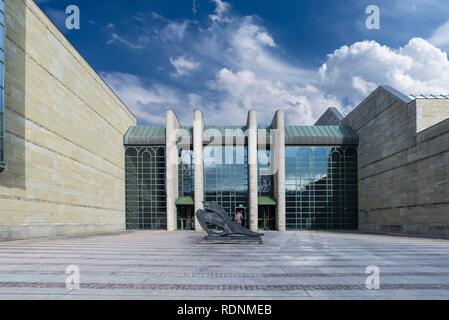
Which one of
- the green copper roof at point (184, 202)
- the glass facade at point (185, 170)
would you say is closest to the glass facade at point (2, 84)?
the green copper roof at point (184, 202)

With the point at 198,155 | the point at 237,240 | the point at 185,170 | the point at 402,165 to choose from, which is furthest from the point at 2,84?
A: the point at 402,165

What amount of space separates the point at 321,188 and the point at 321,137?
592cm

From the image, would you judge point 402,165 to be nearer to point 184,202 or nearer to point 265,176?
point 265,176

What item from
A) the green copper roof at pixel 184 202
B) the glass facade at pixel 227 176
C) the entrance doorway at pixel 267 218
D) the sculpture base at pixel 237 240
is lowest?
the entrance doorway at pixel 267 218

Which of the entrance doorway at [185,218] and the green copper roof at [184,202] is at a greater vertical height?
the green copper roof at [184,202]

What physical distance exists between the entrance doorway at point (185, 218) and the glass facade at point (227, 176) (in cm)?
243

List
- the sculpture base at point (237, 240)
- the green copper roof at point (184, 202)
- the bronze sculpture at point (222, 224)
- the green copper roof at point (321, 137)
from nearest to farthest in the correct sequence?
the sculpture base at point (237, 240) → the bronze sculpture at point (222, 224) → the green copper roof at point (184, 202) → the green copper roof at point (321, 137)

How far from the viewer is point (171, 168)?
1690 inches

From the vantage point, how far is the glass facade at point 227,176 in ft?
A: 151

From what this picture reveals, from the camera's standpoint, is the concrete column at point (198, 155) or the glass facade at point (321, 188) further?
the glass facade at point (321, 188)

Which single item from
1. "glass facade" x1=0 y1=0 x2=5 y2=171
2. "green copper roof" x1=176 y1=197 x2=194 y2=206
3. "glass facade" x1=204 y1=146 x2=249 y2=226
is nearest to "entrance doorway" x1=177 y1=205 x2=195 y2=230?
"green copper roof" x1=176 y1=197 x2=194 y2=206

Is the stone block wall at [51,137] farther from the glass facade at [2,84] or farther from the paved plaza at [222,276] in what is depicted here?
the paved plaza at [222,276]
